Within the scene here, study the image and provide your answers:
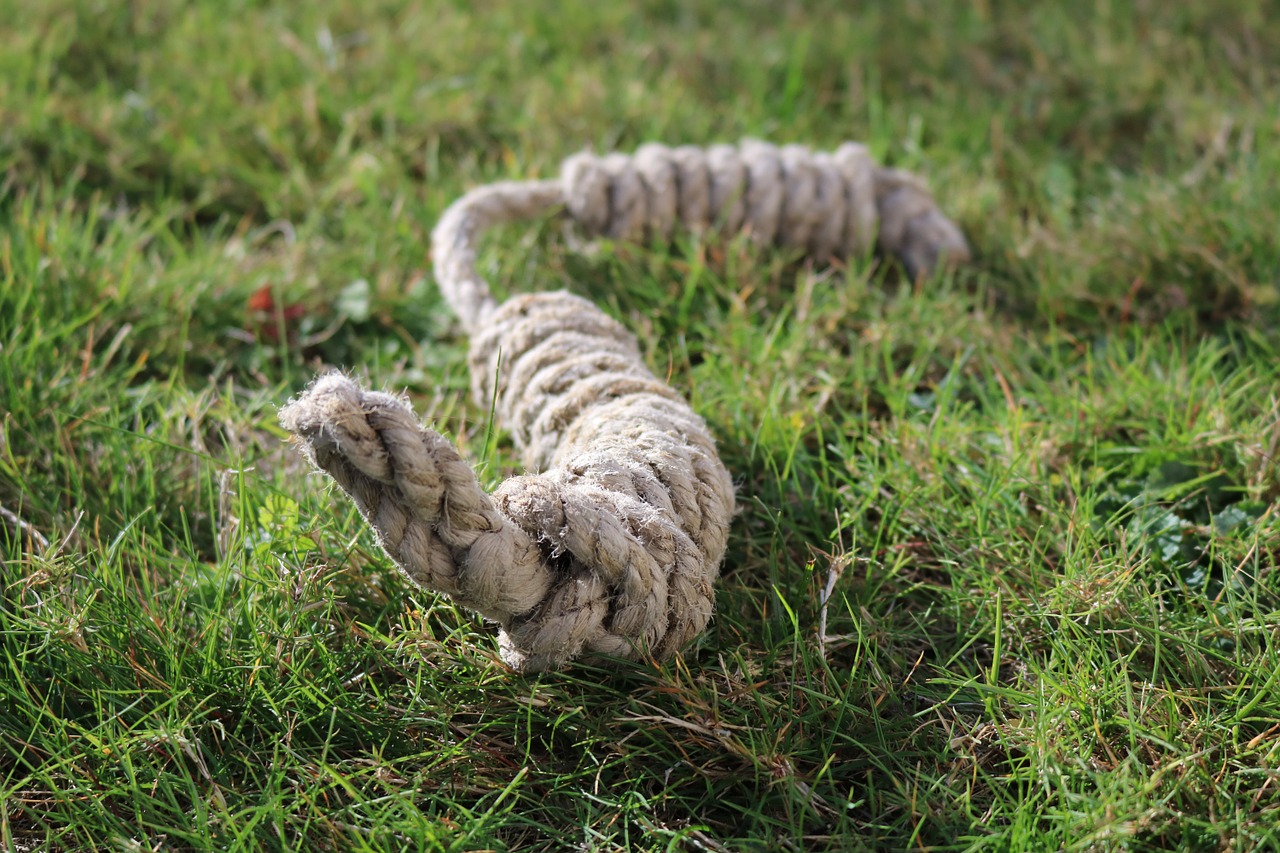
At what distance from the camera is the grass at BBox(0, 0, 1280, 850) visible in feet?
4.65

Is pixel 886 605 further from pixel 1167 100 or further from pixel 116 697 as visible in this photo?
pixel 1167 100

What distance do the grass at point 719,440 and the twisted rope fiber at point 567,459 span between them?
0.10 metres

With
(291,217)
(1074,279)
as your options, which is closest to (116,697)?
(291,217)

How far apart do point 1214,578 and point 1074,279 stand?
2.83 ft

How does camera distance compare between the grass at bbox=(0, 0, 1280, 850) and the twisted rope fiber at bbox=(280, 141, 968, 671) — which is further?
the grass at bbox=(0, 0, 1280, 850)

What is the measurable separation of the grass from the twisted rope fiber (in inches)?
3.9

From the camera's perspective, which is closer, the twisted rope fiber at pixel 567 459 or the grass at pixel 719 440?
the twisted rope fiber at pixel 567 459

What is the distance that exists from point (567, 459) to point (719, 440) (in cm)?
47

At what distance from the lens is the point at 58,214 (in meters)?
2.67

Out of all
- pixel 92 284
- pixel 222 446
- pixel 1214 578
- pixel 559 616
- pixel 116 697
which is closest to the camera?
pixel 559 616

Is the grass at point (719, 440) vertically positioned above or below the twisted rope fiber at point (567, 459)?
below

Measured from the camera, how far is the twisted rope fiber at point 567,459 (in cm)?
127

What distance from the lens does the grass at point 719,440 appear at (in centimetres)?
142

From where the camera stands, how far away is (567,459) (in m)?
1.59
